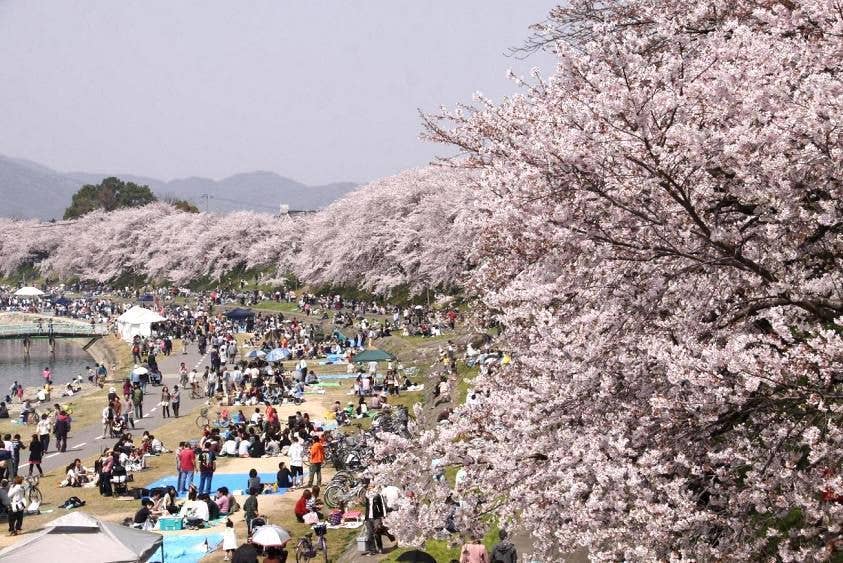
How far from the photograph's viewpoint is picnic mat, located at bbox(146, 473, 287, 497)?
2255 cm

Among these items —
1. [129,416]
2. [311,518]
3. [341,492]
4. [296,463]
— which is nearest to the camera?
[311,518]

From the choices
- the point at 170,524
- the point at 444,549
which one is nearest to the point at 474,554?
the point at 444,549

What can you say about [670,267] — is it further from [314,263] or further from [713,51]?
[314,263]

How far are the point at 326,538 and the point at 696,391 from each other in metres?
12.4

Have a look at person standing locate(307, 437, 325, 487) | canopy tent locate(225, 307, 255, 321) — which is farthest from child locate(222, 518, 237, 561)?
canopy tent locate(225, 307, 255, 321)

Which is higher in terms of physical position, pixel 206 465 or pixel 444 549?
pixel 206 465

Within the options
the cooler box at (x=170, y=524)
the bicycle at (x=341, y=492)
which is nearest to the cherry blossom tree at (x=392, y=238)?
the bicycle at (x=341, y=492)

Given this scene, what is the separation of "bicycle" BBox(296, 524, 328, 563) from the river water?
123 feet

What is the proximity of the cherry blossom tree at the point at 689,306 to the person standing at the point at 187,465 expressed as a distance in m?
14.7

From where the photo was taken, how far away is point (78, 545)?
13.0 metres

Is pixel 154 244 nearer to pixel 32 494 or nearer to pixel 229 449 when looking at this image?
pixel 229 449

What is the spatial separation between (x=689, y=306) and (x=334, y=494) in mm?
13942

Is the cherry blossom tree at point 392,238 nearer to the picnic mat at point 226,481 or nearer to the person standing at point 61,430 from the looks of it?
the picnic mat at point 226,481

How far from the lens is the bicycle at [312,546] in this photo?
1591 cm
